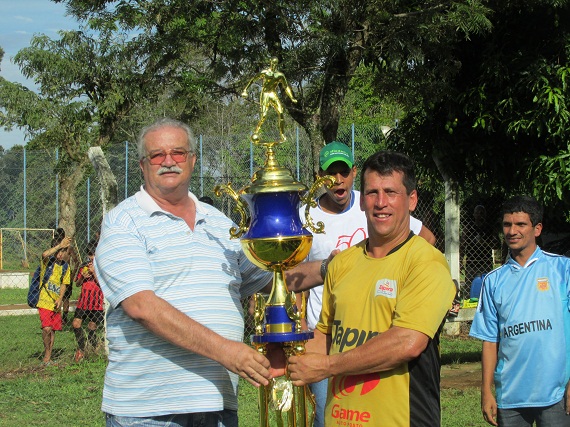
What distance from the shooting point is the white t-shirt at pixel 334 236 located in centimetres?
441

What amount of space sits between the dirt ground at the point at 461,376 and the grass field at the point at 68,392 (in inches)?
5.2

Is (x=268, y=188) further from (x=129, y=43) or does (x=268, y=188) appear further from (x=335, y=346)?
(x=129, y=43)

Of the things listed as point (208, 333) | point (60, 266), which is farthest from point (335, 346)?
point (60, 266)

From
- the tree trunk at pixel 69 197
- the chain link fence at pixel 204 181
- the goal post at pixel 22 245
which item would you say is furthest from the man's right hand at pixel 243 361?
the goal post at pixel 22 245

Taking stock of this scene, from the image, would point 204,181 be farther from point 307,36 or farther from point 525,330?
point 525,330

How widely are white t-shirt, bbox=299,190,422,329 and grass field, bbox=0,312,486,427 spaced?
2.64 meters

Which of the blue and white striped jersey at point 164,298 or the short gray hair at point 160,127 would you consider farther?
the short gray hair at point 160,127

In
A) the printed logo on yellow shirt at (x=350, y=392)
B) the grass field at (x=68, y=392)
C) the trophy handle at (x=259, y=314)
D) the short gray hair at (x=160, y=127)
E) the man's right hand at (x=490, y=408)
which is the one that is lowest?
the grass field at (x=68, y=392)

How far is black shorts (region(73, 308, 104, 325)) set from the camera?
997cm

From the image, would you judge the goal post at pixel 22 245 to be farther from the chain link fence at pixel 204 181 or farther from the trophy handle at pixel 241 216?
the trophy handle at pixel 241 216

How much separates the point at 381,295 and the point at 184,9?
747cm

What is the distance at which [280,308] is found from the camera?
10.6 ft

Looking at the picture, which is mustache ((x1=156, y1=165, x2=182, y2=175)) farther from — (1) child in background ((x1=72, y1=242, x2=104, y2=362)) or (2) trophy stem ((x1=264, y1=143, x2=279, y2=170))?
(1) child in background ((x1=72, y1=242, x2=104, y2=362))

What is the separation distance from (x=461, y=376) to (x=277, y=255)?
6239 mm
